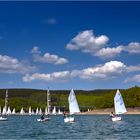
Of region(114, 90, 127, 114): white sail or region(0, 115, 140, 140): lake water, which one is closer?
region(0, 115, 140, 140): lake water

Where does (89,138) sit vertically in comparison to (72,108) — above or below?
below

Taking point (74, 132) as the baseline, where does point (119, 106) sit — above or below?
above

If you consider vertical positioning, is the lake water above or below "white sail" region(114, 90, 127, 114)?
below

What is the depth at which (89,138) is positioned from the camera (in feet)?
206

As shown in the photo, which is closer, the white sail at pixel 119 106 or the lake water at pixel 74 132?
the lake water at pixel 74 132

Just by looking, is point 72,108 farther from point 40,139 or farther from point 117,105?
point 40,139

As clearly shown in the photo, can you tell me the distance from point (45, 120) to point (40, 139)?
70869 mm

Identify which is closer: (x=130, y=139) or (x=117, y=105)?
(x=130, y=139)

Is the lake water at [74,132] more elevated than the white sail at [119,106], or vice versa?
the white sail at [119,106]

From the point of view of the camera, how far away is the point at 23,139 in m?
63.2

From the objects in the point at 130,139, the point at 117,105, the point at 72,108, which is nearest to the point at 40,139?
the point at 130,139

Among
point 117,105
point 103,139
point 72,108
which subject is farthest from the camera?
point 117,105

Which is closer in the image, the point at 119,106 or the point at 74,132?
the point at 74,132

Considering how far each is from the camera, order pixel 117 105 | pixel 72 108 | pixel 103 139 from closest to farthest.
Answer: pixel 103 139, pixel 72 108, pixel 117 105
